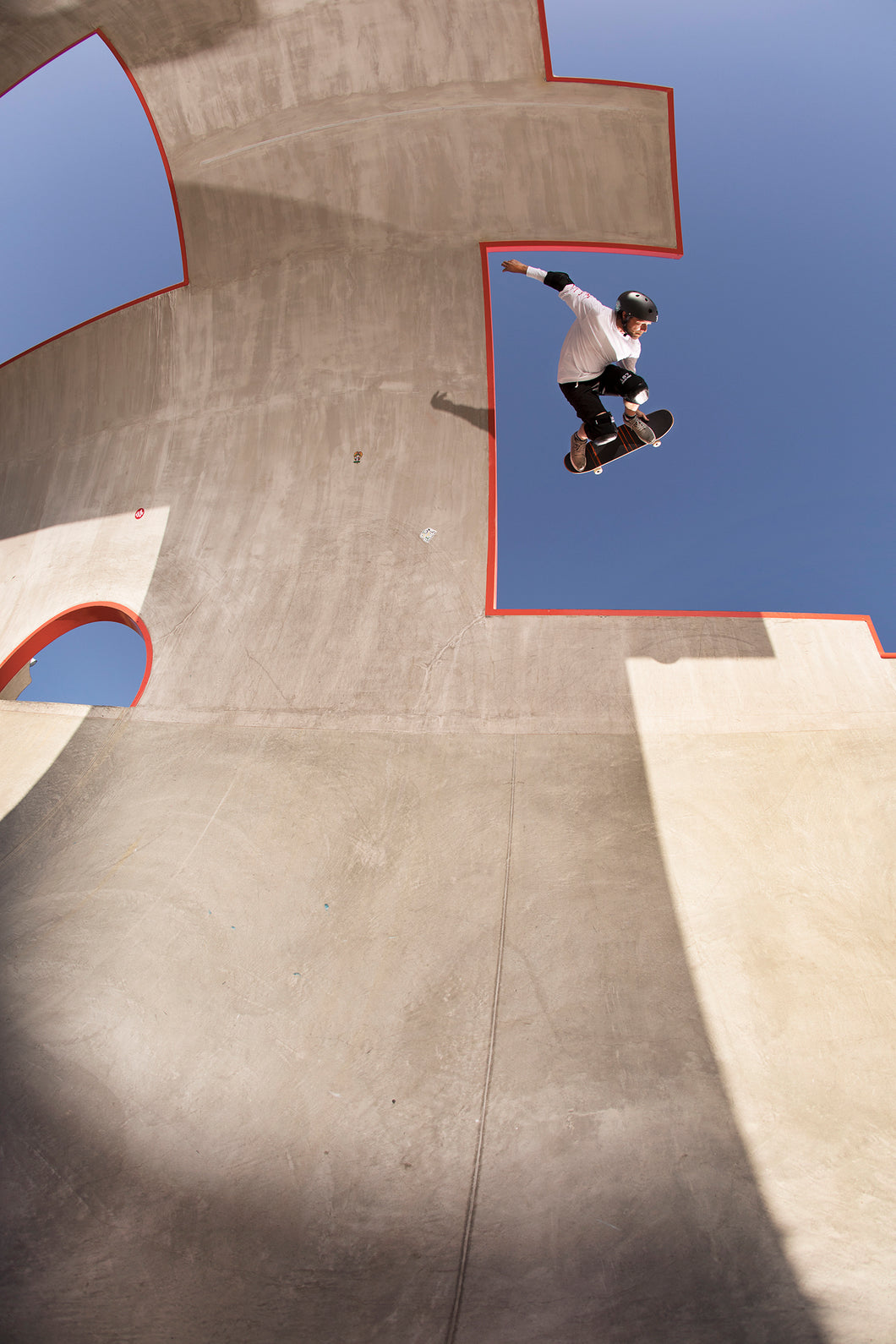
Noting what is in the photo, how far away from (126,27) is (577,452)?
7.92m

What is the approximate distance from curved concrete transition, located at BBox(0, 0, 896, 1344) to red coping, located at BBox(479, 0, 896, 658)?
0.14m

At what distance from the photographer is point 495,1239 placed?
11.0 feet

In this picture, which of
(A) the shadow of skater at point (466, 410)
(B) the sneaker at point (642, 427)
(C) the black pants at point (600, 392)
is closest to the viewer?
(C) the black pants at point (600, 392)

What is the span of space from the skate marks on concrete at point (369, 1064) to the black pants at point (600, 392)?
2.85 meters

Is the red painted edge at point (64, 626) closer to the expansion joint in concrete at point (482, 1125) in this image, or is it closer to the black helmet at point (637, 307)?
the expansion joint in concrete at point (482, 1125)

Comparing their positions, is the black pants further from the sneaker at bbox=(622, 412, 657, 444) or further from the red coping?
the red coping

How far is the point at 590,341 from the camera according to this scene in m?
5.27

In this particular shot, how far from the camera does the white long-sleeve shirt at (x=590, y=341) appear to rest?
5.16 m

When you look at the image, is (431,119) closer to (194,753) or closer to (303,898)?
(194,753)

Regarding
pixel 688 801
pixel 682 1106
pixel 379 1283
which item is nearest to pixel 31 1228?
pixel 379 1283

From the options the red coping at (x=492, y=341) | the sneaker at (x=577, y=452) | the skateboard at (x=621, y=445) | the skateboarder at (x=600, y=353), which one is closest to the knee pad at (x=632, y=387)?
the skateboarder at (x=600, y=353)

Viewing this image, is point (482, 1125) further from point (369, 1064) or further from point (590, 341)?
point (590, 341)

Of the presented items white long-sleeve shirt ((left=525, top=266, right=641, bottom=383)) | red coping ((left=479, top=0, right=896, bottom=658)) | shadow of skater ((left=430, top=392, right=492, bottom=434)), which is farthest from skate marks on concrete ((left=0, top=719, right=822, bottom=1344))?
shadow of skater ((left=430, top=392, right=492, bottom=434))

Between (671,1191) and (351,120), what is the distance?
36.6ft
